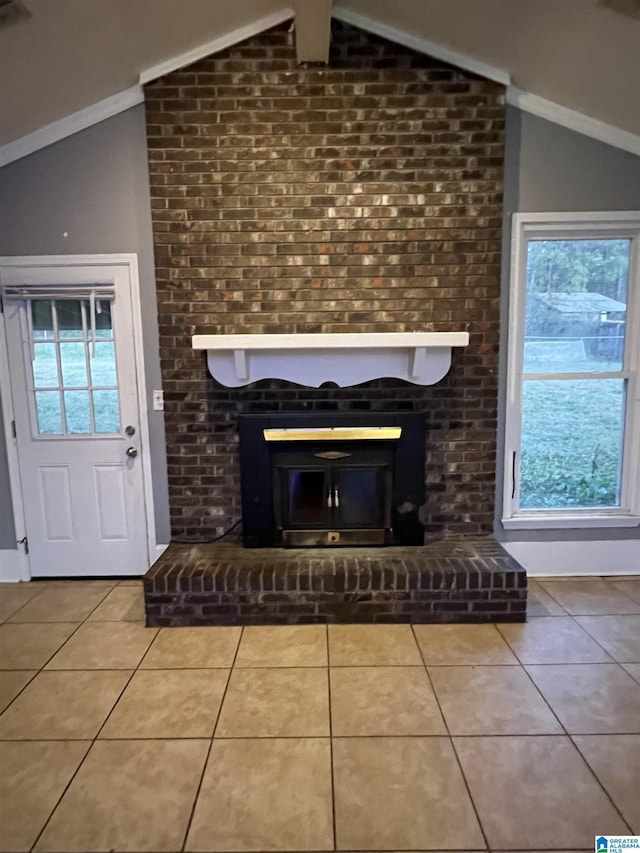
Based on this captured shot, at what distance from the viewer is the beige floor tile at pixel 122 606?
9.70 feet

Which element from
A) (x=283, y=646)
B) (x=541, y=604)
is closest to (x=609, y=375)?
(x=541, y=604)

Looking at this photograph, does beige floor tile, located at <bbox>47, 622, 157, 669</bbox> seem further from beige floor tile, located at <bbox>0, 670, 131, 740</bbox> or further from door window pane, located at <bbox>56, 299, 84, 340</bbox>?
door window pane, located at <bbox>56, 299, 84, 340</bbox>

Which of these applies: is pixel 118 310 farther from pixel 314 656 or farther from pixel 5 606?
→ pixel 314 656

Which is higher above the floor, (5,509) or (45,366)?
(45,366)

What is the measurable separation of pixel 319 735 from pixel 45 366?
2.56 m

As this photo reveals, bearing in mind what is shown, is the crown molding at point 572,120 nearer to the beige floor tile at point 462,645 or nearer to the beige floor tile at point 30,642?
the beige floor tile at point 462,645

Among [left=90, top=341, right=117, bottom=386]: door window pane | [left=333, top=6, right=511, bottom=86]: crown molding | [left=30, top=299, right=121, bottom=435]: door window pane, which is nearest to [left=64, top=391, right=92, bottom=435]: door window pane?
[left=30, top=299, right=121, bottom=435]: door window pane

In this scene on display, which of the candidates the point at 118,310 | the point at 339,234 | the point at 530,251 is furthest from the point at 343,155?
the point at 118,310

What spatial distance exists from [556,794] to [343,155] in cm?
299

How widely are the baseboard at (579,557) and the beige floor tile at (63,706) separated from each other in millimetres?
2335

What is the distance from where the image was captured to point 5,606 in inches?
122

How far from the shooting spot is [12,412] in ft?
10.8

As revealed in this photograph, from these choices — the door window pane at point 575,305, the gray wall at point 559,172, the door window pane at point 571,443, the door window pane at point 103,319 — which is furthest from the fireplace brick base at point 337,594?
the gray wall at point 559,172

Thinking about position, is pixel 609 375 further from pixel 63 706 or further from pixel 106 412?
pixel 63 706
